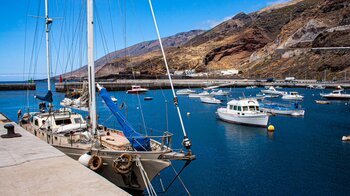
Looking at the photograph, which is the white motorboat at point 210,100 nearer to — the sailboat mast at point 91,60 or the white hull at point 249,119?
the white hull at point 249,119

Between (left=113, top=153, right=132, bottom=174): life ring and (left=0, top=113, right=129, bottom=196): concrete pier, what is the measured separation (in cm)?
246

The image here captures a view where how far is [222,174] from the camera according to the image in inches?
898

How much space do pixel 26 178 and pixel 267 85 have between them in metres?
126

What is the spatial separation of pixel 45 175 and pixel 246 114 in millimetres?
33873

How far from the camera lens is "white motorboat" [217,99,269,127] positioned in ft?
136

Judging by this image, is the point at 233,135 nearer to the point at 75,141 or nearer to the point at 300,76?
the point at 75,141

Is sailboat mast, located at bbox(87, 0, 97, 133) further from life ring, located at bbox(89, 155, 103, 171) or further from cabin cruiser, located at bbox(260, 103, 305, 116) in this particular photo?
cabin cruiser, located at bbox(260, 103, 305, 116)

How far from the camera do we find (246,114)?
42469 mm

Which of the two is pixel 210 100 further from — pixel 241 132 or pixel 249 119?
pixel 241 132

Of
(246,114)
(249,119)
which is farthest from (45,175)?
(246,114)

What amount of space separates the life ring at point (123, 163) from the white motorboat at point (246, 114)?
28.8 metres

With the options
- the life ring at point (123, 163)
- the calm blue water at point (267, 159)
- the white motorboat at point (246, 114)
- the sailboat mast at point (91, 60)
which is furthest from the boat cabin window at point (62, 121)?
the white motorboat at point (246, 114)

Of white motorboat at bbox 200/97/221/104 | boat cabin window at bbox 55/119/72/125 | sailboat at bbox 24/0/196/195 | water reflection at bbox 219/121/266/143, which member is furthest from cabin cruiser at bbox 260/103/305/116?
boat cabin window at bbox 55/119/72/125

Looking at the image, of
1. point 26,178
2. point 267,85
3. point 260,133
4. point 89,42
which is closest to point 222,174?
point 89,42
